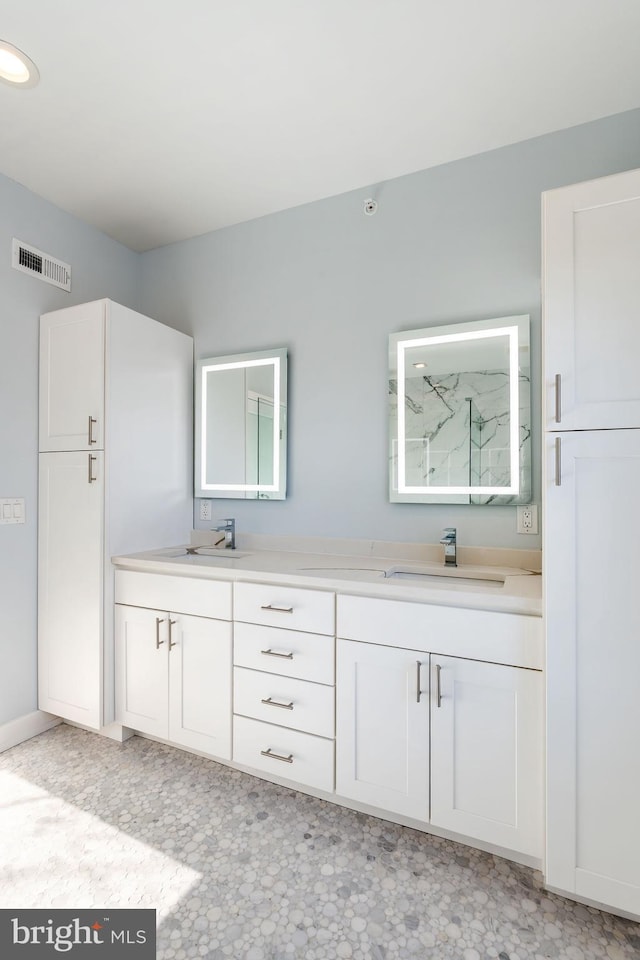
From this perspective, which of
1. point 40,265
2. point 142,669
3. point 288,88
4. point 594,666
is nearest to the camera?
point 594,666

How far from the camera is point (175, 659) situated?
2064mm

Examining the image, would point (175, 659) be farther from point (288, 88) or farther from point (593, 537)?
point (288, 88)

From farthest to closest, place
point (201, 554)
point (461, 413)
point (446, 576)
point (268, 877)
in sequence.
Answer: point (201, 554) < point (461, 413) < point (446, 576) < point (268, 877)

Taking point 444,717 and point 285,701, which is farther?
point 285,701

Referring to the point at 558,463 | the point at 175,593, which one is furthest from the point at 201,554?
the point at 558,463

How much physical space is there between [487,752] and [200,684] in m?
1.15

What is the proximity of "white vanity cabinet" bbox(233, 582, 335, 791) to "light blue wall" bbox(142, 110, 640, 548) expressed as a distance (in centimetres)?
59

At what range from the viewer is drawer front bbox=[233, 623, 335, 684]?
1740mm

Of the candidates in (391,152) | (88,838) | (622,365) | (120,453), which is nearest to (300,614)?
(88,838)

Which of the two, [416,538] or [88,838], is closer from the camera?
[88,838]

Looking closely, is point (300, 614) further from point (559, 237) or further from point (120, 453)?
point (559, 237)

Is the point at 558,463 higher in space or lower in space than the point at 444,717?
higher

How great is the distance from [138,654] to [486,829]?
5.04 feet

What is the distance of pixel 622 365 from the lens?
1.29 meters
